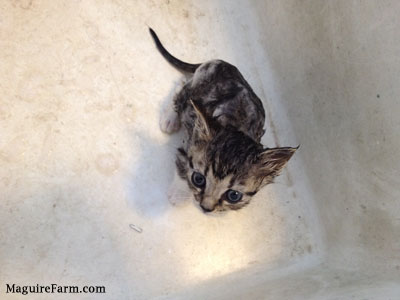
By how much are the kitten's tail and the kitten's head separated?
60 cm

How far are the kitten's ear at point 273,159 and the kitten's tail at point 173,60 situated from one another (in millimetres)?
835

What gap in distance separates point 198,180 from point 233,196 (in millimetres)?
163

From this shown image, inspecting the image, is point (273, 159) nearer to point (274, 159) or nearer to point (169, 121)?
point (274, 159)

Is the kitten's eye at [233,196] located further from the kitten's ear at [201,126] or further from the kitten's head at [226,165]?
the kitten's ear at [201,126]

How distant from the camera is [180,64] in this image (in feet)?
6.73

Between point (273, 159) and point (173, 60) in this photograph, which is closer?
point (273, 159)

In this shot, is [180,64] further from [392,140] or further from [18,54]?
[392,140]

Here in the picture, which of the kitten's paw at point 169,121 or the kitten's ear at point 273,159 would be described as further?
the kitten's paw at point 169,121

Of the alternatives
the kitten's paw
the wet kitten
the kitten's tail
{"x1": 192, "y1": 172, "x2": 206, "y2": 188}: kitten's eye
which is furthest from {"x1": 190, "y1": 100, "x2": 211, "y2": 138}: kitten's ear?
the kitten's tail

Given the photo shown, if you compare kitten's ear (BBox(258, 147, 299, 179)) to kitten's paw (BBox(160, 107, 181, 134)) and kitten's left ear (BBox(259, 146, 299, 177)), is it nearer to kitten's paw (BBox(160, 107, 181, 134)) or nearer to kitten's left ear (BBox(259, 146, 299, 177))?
kitten's left ear (BBox(259, 146, 299, 177))

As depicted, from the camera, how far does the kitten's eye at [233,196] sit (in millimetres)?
1505

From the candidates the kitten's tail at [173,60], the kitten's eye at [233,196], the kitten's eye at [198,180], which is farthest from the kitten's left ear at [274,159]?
the kitten's tail at [173,60]

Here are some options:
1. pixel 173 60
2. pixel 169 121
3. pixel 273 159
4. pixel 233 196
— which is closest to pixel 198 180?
pixel 233 196

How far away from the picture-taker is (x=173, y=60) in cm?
206
